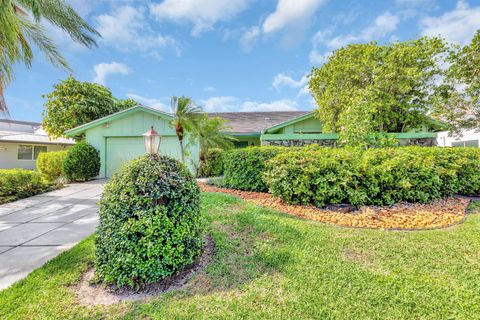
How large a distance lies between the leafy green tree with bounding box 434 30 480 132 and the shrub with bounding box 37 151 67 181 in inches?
721

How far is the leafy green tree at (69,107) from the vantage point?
50.1 ft

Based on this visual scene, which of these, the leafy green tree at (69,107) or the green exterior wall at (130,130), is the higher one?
the leafy green tree at (69,107)

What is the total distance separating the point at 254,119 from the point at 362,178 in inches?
471

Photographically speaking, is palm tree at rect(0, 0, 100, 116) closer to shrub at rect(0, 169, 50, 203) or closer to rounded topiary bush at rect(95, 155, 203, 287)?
shrub at rect(0, 169, 50, 203)

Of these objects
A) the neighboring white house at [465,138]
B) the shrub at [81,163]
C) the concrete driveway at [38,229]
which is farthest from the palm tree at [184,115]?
the neighboring white house at [465,138]

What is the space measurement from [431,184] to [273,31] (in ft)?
26.5

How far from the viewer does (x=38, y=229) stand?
4309mm

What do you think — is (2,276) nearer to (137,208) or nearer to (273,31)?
(137,208)

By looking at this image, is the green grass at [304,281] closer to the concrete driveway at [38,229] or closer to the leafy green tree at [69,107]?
the concrete driveway at [38,229]

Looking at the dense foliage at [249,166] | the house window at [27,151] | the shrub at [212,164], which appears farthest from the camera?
the house window at [27,151]

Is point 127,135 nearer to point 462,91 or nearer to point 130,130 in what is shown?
point 130,130

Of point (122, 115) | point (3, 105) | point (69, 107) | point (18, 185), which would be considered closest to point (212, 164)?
point (122, 115)

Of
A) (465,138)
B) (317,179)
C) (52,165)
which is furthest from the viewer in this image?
(465,138)

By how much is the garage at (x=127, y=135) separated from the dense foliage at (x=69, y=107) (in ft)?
15.9
